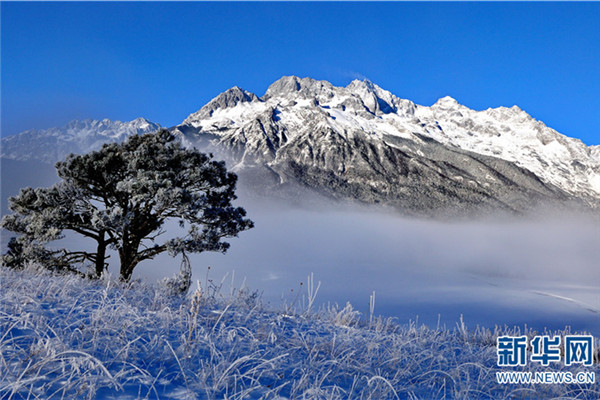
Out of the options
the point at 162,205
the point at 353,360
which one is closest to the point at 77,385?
the point at 353,360

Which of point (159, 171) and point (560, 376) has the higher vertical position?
point (159, 171)

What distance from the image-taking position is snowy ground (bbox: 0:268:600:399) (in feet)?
10.2

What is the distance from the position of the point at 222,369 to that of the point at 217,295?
5.54 m

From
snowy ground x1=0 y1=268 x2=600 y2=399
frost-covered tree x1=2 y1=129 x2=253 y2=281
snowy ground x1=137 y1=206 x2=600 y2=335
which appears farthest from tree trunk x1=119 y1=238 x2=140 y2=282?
snowy ground x1=0 y1=268 x2=600 y2=399

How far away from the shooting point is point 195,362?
374cm

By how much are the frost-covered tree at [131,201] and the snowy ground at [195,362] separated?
10354 millimetres

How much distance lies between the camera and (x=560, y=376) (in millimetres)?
5215

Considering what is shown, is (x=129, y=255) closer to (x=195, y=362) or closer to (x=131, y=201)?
(x=131, y=201)

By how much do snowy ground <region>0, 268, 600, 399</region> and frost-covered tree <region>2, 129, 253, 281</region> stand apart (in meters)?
10.4

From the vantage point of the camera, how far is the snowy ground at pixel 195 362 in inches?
122

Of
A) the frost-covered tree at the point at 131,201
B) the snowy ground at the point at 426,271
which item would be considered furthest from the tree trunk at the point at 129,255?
the snowy ground at the point at 426,271

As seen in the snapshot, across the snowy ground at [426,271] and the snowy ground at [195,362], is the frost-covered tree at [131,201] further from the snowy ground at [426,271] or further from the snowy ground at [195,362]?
the snowy ground at [195,362]

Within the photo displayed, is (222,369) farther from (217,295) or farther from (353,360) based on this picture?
(217,295)

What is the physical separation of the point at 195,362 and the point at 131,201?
13577 millimetres
